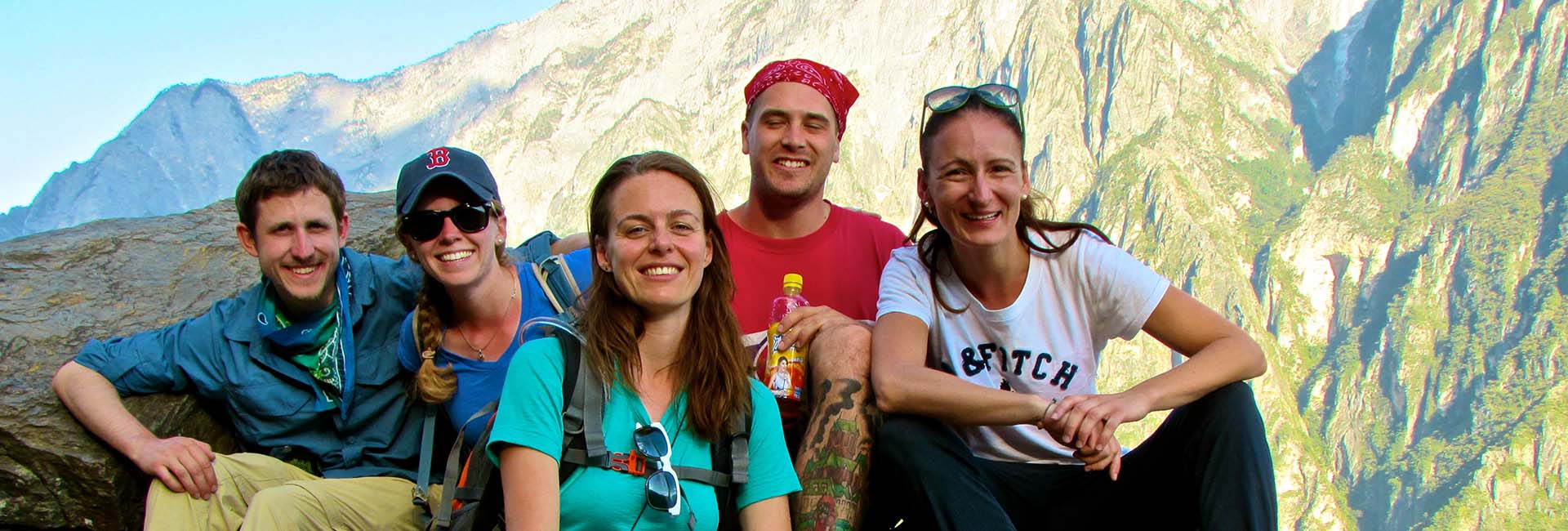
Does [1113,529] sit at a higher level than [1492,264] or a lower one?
lower

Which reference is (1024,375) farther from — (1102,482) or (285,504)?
(285,504)

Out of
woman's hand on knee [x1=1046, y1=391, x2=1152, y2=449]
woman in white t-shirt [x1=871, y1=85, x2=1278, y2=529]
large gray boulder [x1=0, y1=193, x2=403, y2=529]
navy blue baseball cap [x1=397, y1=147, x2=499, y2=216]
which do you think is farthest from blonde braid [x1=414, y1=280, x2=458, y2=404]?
woman's hand on knee [x1=1046, y1=391, x2=1152, y2=449]

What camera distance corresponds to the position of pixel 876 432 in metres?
4.45

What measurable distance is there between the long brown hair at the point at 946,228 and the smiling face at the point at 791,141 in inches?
41.6

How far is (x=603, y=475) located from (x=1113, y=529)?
2.26 m

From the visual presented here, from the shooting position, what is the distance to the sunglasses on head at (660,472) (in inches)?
138

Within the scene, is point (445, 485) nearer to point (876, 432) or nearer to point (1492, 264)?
point (876, 432)

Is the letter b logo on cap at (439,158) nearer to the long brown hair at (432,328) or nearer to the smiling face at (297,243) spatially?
the long brown hair at (432,328)

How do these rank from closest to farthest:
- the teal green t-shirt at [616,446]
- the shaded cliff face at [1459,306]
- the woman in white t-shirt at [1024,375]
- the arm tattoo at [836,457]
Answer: the teal green t-shirt at [616,446] → the woman in white t-shirt at [1024,375] → the arm tattoo at [836,457] → the shaded cliff face at [1459,306]

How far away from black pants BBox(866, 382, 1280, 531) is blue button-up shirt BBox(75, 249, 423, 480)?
8.01 feet

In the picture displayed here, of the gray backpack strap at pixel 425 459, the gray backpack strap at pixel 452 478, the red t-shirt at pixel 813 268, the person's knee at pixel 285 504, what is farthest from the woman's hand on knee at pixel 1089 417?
the person's knee at pixel 285 504

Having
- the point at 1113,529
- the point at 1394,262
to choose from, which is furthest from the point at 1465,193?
the point at 1113,529

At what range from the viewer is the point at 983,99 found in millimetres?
4844

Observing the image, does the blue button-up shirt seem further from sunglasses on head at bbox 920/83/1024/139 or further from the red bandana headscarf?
sunglasses on head at bbox 920/83/1024/139
